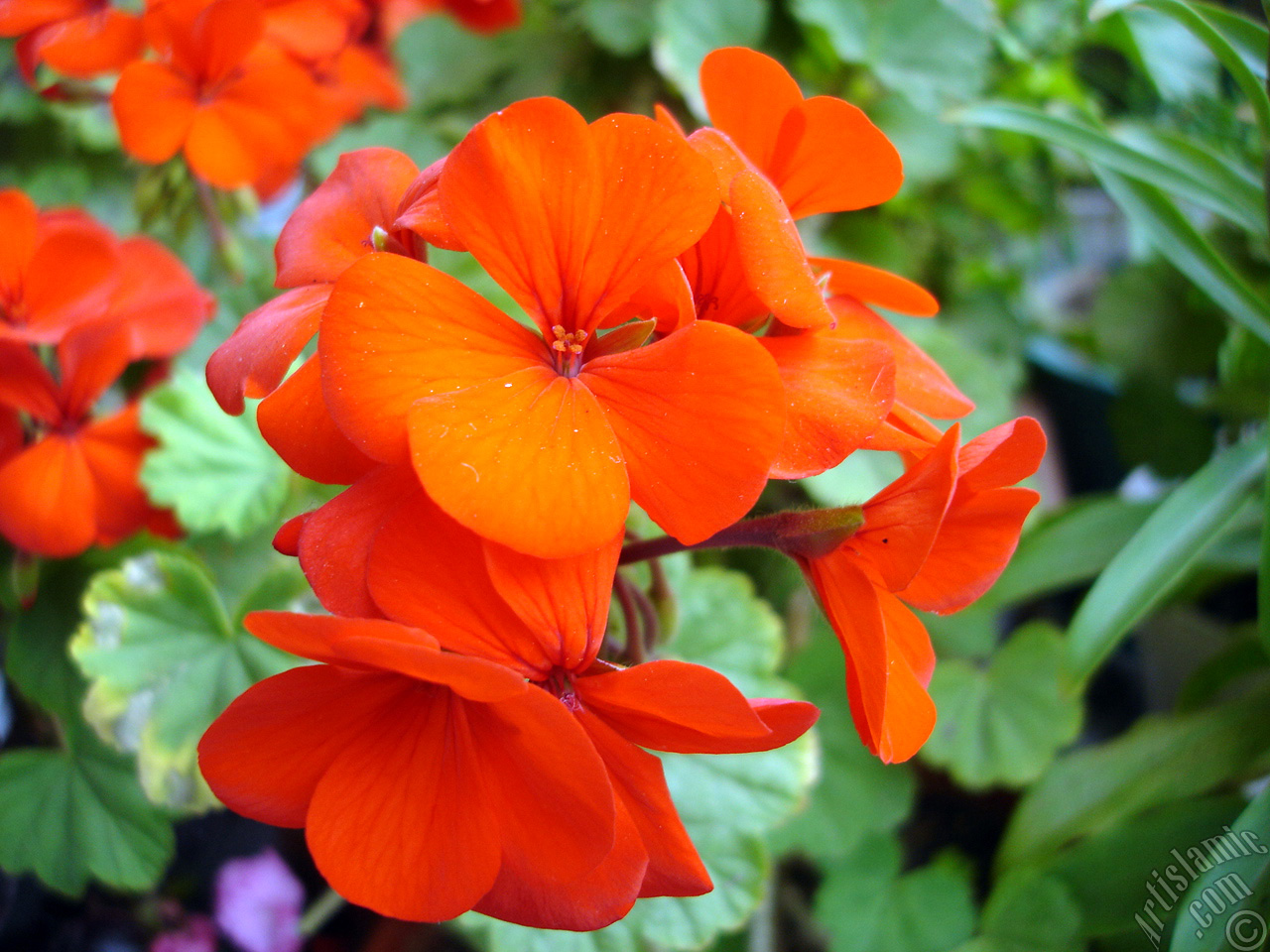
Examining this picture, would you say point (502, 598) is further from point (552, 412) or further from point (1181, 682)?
point (1181, 682)

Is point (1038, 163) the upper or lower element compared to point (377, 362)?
lower

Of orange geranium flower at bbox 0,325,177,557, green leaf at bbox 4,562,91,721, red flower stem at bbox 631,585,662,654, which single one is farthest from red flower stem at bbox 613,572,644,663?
green leaf at bbox 4,562,91,721

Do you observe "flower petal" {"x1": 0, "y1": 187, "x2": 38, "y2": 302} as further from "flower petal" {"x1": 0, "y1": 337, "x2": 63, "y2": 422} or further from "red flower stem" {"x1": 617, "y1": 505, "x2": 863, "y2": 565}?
"red flower stem" {"x1": 617, "y1": 505, "x2": 863, "y2": 565}

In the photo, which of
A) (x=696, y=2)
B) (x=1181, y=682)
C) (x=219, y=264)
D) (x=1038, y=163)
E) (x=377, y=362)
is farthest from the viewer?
(x=1038, y=163)

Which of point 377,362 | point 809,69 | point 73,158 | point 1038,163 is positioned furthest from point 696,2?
point 377,362

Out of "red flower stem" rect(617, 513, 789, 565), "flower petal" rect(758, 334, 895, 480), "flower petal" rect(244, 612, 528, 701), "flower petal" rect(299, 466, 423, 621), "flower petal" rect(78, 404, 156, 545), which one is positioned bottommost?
"flower petal" rect(78, 404, 156, 545)

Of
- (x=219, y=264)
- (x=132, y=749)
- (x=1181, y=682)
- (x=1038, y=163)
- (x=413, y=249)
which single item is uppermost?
(x=413, y=249)

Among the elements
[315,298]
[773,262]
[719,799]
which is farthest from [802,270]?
[719,799]
